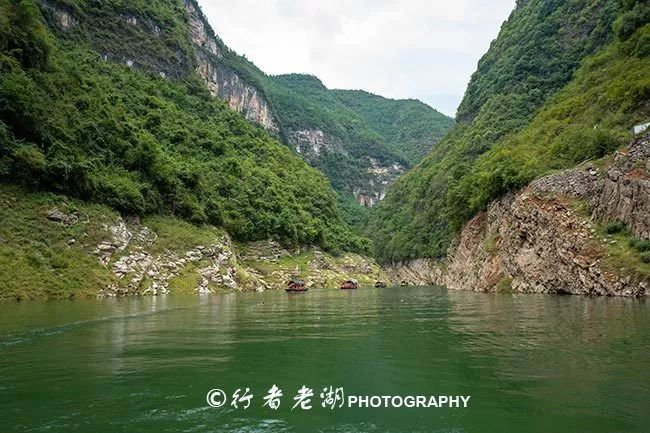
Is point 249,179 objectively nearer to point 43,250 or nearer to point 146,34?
point 146,34

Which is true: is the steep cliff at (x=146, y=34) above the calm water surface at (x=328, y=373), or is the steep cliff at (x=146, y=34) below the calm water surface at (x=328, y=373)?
above

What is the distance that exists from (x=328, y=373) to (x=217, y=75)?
579ft

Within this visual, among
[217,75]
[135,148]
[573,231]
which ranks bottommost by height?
[573,231]

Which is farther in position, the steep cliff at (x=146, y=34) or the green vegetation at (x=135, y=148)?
the steep cliff at (x=146, y=34)

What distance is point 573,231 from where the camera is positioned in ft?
133

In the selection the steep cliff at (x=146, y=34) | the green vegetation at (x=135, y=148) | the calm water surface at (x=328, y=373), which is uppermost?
the steep cliff at (x=146, y=34)

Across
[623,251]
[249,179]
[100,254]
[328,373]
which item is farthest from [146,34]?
[328,373]

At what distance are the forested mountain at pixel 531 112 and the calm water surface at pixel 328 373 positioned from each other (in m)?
34.5

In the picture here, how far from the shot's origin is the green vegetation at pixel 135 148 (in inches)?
1811

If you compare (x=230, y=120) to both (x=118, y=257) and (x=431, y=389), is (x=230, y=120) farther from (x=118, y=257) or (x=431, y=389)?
(x=431, y=389)

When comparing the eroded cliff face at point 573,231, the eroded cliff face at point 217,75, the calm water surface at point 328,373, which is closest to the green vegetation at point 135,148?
the calm water surface at point 328,373

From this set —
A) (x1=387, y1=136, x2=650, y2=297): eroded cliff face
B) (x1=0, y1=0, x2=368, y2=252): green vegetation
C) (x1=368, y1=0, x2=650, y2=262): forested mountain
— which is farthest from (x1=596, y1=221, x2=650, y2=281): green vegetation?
(x1=0, y1=0, x2=368, y2=252): green vegetation

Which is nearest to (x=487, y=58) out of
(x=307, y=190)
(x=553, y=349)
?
(x=307, y=190)

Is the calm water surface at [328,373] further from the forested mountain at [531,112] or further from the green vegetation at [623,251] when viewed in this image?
the forested mountain at [531,112]
